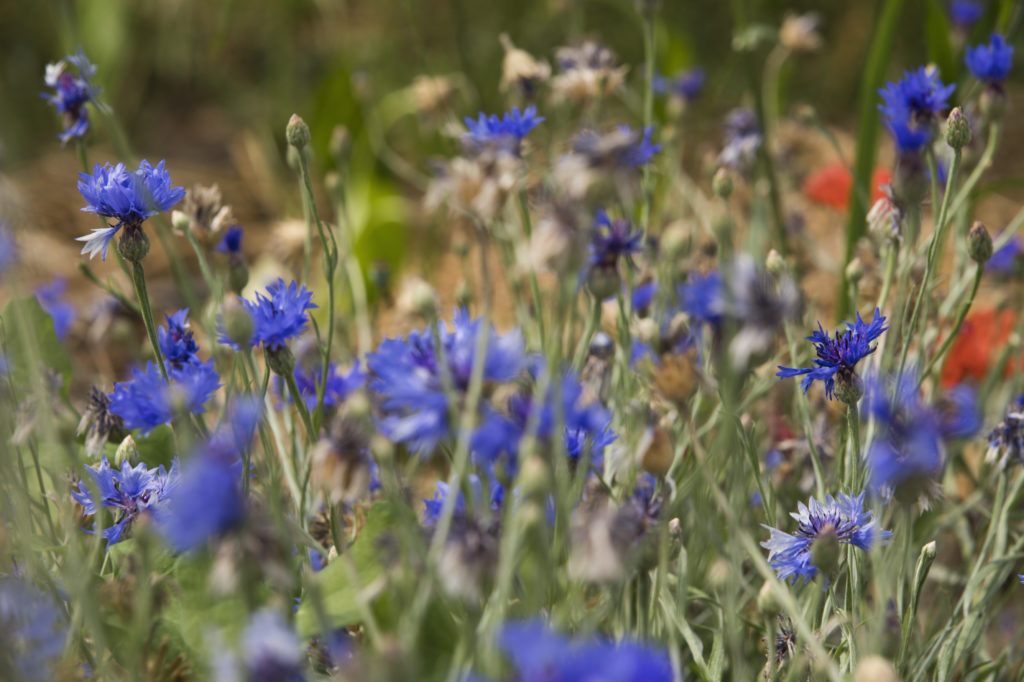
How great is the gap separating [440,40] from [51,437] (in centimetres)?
207

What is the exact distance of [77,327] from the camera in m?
1.41

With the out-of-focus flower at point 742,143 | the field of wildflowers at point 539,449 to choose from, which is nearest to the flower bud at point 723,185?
the field of wildflowers at point 539,449

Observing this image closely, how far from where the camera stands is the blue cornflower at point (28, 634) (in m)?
0.41

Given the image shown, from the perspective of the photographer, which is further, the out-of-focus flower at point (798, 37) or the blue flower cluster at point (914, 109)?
the out-of-focus flower at point (798, 37)

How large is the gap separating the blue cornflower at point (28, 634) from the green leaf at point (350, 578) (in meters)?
0.11

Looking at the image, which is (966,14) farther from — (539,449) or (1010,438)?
(539,449)

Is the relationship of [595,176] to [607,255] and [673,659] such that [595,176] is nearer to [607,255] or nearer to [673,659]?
[607,255]

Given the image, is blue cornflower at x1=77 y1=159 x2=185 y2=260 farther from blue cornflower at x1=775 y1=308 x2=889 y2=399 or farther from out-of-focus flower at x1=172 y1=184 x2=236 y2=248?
blue cornflower at x1=775 y1=308 x2=889 y2=399

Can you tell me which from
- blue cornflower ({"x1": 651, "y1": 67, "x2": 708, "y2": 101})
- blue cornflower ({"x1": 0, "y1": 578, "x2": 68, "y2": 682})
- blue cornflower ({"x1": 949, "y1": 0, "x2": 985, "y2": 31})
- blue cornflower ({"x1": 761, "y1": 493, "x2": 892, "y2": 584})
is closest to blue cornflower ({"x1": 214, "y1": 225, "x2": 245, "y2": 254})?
blue cornflower ({"x1": 0, "y1": 578, "x2": 68, "y2": 682})

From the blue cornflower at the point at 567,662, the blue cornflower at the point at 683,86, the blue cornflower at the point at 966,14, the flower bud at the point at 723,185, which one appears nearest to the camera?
the blue cornflower at the point at 567,662

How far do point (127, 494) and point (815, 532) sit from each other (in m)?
0.41

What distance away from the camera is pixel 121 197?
0.55 m

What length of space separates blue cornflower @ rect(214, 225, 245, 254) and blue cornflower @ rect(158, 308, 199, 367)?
0.10 m

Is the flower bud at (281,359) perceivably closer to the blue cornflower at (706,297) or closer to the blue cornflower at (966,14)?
the blue cornflower at (706,297)
